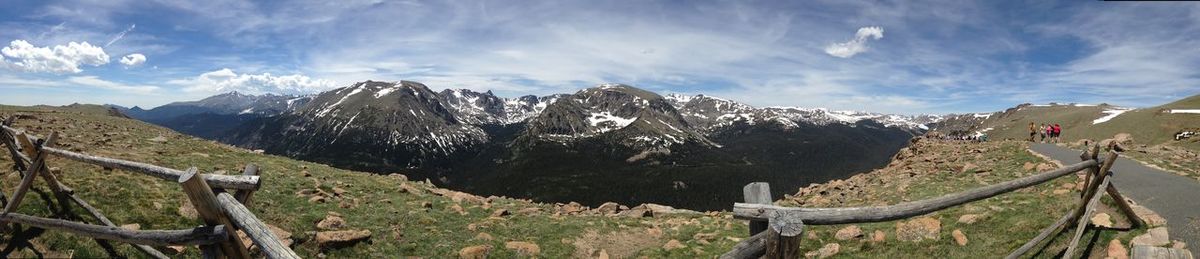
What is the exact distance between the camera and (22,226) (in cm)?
1085

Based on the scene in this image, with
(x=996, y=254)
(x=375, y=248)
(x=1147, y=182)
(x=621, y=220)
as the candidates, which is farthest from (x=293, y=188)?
(x=1147, y=182)

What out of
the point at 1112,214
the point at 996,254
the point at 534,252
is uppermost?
the point at 1112,214

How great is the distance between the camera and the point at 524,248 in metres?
15.5

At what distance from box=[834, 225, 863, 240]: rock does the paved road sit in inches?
247

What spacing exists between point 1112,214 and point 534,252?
49.3 ft

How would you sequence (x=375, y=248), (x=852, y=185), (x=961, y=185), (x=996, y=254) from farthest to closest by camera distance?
1. (x=852, y=185)
2. (x=961, y=185)
3. (x=375, y=248)
4. (x=996, y=254)

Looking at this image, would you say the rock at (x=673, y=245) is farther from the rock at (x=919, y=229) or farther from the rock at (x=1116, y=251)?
the rock at (x=1116, y=251)

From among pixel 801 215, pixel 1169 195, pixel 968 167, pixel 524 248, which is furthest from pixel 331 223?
pixel 968 167

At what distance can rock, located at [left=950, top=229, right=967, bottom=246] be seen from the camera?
12903 millimetres

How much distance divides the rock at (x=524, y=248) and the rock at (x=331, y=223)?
5.44 m

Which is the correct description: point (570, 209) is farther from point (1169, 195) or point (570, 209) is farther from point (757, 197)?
point (1169, 195)

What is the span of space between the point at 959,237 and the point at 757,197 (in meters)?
9.37

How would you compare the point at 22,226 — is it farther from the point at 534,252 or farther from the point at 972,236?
the point at 972,236

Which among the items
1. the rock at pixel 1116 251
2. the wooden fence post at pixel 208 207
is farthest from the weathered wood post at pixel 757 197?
the rock at pixel 1116 251
